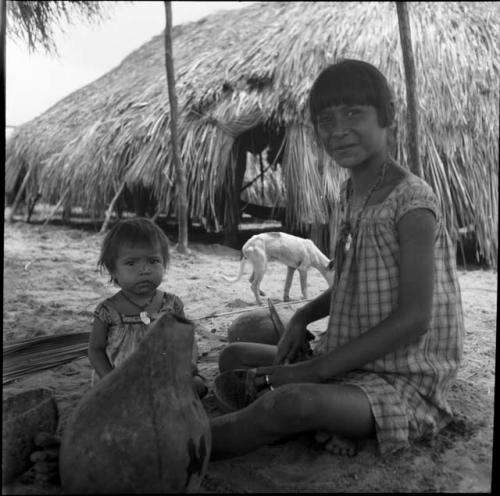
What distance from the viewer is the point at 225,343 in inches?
117

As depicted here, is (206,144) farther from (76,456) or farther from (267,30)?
(76,456)

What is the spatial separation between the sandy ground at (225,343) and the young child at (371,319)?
71 mm

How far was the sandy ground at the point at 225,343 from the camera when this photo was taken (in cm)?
144

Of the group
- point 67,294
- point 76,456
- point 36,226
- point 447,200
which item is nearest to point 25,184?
point 36,226

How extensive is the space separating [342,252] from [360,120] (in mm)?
420

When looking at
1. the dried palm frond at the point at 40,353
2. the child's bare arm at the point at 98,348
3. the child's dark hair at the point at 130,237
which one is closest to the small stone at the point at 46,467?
the child's bare arm at the point at 98,348

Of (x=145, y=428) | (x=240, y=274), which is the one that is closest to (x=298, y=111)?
(x=240, y=274)

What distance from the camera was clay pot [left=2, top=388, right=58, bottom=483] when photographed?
4.42 ft

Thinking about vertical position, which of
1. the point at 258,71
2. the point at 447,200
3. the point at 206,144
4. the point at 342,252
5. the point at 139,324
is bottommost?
the point at 139,324

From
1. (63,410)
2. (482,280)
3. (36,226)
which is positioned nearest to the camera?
(63,410)

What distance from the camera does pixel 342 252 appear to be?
1783 mm

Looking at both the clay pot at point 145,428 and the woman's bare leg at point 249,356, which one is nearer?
the clay pot at point 145,428

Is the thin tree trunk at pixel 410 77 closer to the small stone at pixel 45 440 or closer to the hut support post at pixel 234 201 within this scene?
the hut support post at pixel 234 201

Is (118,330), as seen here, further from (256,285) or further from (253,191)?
(253,191)
